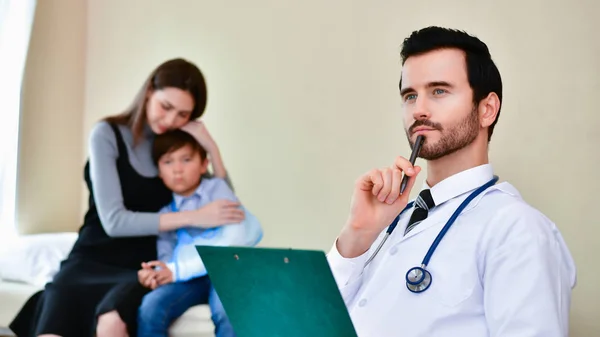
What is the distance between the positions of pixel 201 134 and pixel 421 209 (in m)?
1.42

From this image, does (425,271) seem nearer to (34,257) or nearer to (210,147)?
(210,147)

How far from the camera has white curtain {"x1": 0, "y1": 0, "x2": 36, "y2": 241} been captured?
9.82 feet

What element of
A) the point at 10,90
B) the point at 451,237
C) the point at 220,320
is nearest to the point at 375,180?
the point at 451,237

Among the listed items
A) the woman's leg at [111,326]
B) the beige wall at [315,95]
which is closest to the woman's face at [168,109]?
the beige wall at [315,95]

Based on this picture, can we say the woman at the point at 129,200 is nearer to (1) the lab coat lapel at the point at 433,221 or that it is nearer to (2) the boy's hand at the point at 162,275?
(2) the boy's hand at the point at 162,275

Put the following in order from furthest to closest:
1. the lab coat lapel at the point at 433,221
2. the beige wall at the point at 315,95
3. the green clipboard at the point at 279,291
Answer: the beige wall at the point at 315,95, the lab coat lapel at the point at 433,221, the green clipboard at the point at 279,291

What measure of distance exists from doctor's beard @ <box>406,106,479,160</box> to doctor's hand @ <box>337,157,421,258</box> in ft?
0.41

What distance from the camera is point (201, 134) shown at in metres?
2.58

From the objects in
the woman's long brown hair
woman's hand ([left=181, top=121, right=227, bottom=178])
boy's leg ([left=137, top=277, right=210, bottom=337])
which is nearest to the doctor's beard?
boy's leg ([left=137, top=277, right=210, bottom=337])

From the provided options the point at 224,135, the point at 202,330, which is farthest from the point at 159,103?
the point at 202,330

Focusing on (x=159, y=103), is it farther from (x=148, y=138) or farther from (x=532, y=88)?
(x=532, y=88)

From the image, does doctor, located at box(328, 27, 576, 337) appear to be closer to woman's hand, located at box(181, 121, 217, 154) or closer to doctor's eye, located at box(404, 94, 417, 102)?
doctor's eye, located at box(404, 94, 417, 102)

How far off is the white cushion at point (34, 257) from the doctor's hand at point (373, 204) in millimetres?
1730

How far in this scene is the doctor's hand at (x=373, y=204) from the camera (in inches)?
45.6
